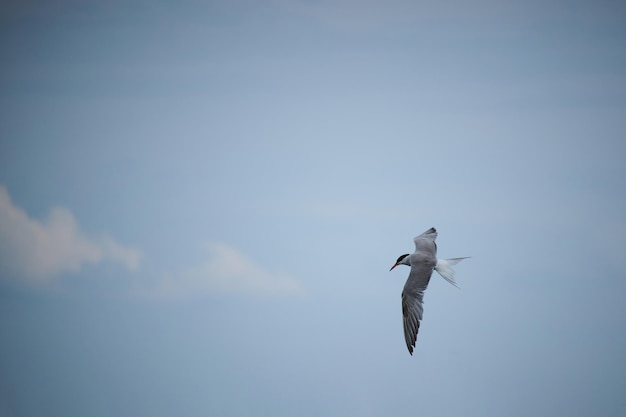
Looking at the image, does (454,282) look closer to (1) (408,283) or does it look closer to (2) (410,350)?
(1) (408,283)

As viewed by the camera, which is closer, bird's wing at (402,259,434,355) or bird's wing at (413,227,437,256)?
bird's wing at (402,259,434,355)

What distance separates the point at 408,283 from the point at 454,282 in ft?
6.98

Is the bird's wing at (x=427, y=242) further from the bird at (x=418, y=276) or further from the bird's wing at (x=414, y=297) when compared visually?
the bird's wing at (x=414, y=297)

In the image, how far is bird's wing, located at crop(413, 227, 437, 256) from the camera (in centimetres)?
3184

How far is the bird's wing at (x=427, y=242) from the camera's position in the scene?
31842mm

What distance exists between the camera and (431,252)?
31734mm

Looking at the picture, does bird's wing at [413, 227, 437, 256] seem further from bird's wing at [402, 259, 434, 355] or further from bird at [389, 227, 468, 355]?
bird's wing at [402, 259, 434, 355]

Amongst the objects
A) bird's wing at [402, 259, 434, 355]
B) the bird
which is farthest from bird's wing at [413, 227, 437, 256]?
bird's wing at [402, 259, 434, 355]

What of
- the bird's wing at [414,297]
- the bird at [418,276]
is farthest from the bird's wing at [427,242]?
the bird's wing at [414,297]

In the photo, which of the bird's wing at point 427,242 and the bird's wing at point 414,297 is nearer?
the bird's wing at point 414,297

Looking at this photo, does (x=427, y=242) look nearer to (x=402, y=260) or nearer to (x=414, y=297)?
(x=402, y=260)

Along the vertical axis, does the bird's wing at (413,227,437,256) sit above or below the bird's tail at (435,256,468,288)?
above

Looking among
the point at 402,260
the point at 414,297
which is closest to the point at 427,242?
the point at 402,260

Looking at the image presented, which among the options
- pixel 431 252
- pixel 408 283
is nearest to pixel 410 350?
pixel 408 283
